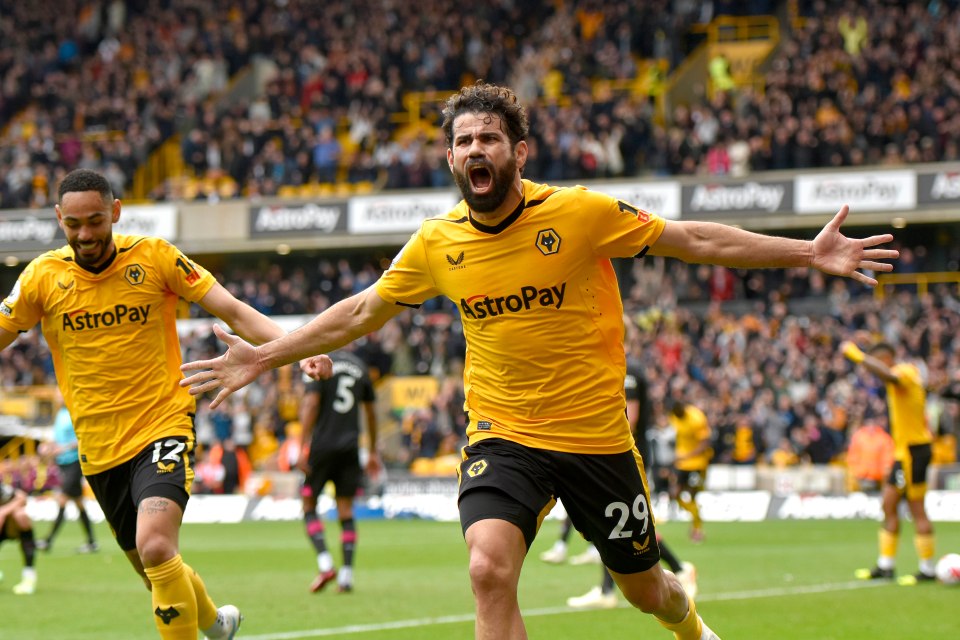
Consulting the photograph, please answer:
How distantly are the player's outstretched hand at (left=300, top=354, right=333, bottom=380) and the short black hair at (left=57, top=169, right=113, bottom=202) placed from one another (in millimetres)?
1618

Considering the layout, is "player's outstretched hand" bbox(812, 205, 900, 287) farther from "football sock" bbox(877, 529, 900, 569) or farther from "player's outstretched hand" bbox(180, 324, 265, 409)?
"football sock" bbox(877, 529, 900, 569)

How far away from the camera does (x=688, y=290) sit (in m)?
33.1

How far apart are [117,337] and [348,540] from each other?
5673 mm

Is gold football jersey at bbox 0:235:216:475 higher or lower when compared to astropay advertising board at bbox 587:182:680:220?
lower

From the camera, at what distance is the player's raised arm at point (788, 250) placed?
19.7 ft

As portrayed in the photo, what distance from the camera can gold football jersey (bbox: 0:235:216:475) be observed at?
7.80 meters

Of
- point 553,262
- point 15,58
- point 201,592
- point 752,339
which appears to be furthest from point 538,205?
point 15,58

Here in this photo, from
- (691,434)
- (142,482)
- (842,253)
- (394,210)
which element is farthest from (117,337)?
(394,210)

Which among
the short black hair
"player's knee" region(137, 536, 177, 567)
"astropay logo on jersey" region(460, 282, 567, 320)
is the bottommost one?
"player's knee" region(137, 536, 177, 567)

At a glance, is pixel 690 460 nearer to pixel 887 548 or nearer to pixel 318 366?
pixel 887 548

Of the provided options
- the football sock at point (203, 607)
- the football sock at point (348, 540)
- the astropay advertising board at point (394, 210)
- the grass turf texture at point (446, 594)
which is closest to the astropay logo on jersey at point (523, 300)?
the football sock at point (203, 607)

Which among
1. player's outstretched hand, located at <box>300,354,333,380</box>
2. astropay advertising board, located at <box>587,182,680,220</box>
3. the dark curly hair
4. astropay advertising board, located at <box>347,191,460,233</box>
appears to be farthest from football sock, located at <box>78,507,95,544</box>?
astropay advertising board, located at <box>587,182,680,220</box>

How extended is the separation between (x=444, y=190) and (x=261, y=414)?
7.12 meters

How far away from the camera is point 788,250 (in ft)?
20.0
